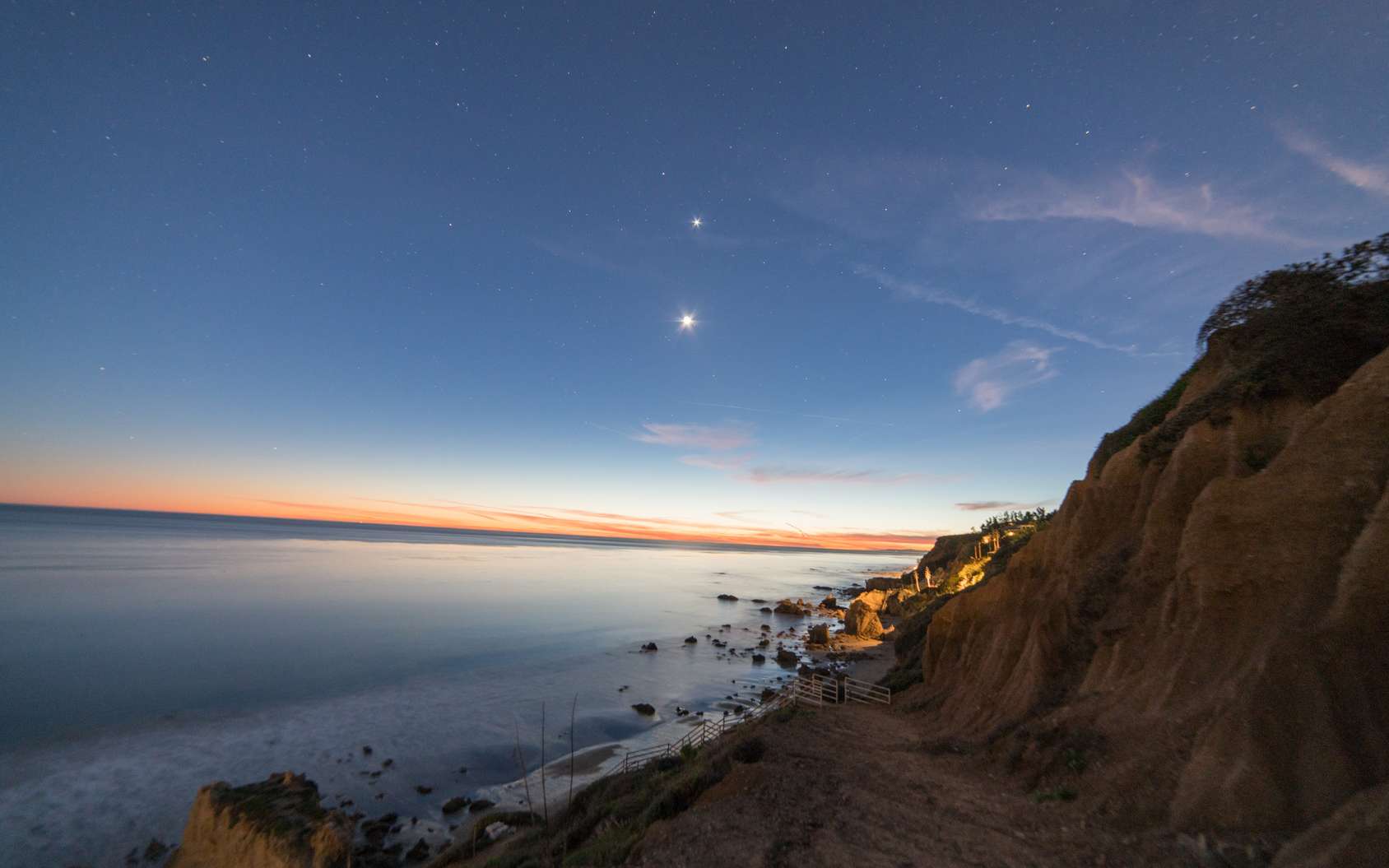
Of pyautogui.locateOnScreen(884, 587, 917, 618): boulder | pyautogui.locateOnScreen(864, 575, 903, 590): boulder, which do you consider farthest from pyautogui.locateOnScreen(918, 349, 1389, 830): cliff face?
pyautogui.locateOnScreen(864, 575, 903, 590): boulder

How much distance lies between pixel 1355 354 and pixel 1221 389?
8.09ft

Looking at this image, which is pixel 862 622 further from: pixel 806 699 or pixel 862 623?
pixel 806 699

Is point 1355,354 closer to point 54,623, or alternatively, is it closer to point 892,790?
point 892,790

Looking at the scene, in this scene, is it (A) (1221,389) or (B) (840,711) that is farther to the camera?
(B) (840,711)

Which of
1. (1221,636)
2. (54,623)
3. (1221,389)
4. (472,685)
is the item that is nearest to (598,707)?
(472,685)

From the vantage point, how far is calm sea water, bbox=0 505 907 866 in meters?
21.6

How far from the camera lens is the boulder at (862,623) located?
56219mm

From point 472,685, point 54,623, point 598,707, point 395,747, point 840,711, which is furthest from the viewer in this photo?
point 54,623

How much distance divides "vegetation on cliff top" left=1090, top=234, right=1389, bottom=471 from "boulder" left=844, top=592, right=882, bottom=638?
146 feet

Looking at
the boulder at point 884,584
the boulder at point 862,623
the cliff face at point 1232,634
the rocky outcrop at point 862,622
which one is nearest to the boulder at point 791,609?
the boulder at point 884,584

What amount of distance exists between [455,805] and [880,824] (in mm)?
18200

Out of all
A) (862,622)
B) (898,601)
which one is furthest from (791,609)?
(862,622)

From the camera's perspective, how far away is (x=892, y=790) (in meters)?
13.0

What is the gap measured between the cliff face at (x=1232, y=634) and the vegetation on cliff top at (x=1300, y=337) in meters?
0.55
